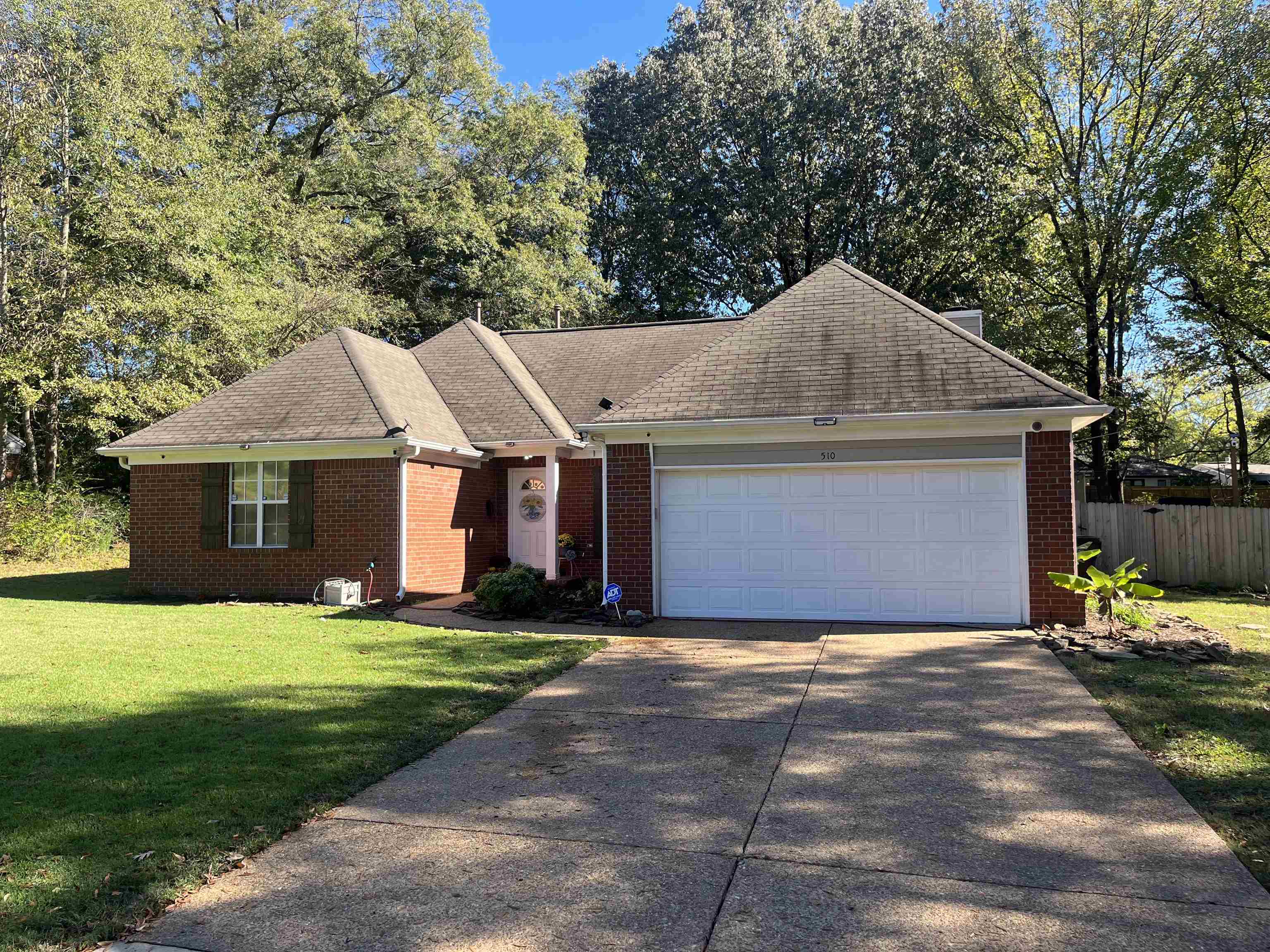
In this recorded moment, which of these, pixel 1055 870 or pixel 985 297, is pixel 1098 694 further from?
pixel 985 297

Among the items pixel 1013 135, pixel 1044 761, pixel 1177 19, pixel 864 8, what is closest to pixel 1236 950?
pixel 1044 761

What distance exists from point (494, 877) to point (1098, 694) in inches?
232

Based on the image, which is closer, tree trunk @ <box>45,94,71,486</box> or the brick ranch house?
the brick ranch house

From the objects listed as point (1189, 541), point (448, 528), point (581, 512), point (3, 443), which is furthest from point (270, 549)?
point (1189, 541)

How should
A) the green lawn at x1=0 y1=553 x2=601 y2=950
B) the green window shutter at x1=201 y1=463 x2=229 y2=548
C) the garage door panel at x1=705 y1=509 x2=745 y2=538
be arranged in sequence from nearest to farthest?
the green lawn at x1=0 y1=553 x2=601 y2=950 → the garage door panel at x1=705 y1=509 x2=745 y2=538 → the green window shutter at x1=201 y1=463 x2=229 y2=548

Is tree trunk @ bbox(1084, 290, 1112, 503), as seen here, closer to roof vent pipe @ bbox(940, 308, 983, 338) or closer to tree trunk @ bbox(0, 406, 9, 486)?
roof vent pipe @ bbox(940, 308, 983, 338)

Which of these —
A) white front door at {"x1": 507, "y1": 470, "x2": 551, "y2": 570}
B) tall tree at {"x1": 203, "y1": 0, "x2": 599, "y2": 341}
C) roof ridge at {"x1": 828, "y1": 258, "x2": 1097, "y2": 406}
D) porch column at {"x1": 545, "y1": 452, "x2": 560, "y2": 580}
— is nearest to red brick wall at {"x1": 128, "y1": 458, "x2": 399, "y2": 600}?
porch column at {"x1": 545, "y1": 452, "x2": 560, "y2": 580}

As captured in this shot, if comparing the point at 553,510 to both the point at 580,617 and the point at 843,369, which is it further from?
the point at 843,369

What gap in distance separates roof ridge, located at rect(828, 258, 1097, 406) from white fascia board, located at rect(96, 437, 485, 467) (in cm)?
764

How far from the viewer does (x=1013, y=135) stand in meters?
27.0

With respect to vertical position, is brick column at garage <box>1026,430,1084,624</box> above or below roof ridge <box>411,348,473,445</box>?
below

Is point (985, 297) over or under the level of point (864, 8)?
under

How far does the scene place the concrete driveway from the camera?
344cm

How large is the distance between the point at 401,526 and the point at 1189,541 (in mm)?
16003
